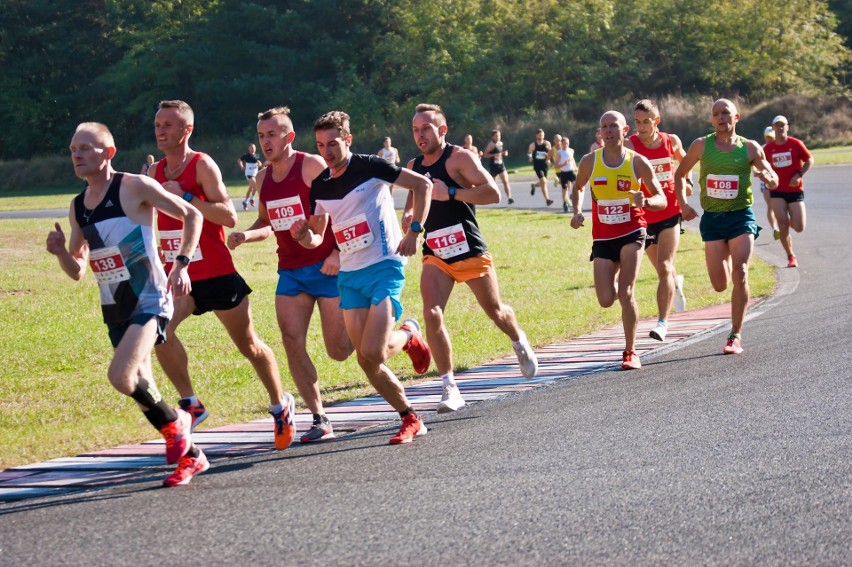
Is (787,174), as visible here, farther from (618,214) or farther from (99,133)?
(99,133)

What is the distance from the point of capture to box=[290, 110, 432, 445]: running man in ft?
25.5

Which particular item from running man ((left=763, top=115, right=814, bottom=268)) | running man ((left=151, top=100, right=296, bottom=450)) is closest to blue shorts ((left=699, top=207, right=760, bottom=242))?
running man ((left=151, top=100, right=296, bottom=450))

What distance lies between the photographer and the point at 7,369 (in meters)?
11.9

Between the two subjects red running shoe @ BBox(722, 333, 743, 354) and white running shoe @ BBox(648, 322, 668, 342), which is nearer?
red running shoe @ BBox(722, 333, 743, 354)

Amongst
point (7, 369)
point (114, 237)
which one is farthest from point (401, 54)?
point (114, 237)

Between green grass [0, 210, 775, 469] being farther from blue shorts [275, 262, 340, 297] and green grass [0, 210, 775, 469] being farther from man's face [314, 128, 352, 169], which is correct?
man's face [314, 128, 352, 169]

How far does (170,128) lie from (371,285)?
1.59m

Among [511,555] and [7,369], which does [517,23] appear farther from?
[511,555]

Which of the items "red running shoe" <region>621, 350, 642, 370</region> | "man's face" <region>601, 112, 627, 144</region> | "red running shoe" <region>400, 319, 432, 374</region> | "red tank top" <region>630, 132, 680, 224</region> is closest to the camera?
"red running shoe" <region>400, 319, 432, 374</region>

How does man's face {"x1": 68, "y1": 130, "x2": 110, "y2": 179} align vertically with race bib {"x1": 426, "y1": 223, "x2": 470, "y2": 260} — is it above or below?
above

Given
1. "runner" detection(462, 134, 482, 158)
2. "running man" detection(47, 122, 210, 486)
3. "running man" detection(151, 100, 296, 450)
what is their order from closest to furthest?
"running man" detection(47, 122, 210, 486) < "running man" detection(151, 100, 296, 450) < "runner" detection(462, 134, 482, 158)

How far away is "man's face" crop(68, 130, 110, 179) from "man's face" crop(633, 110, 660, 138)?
634 centimetres

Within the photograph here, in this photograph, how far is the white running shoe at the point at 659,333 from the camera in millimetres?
11508

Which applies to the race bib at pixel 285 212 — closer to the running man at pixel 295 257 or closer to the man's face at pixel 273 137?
the running man at pixel 295 257
